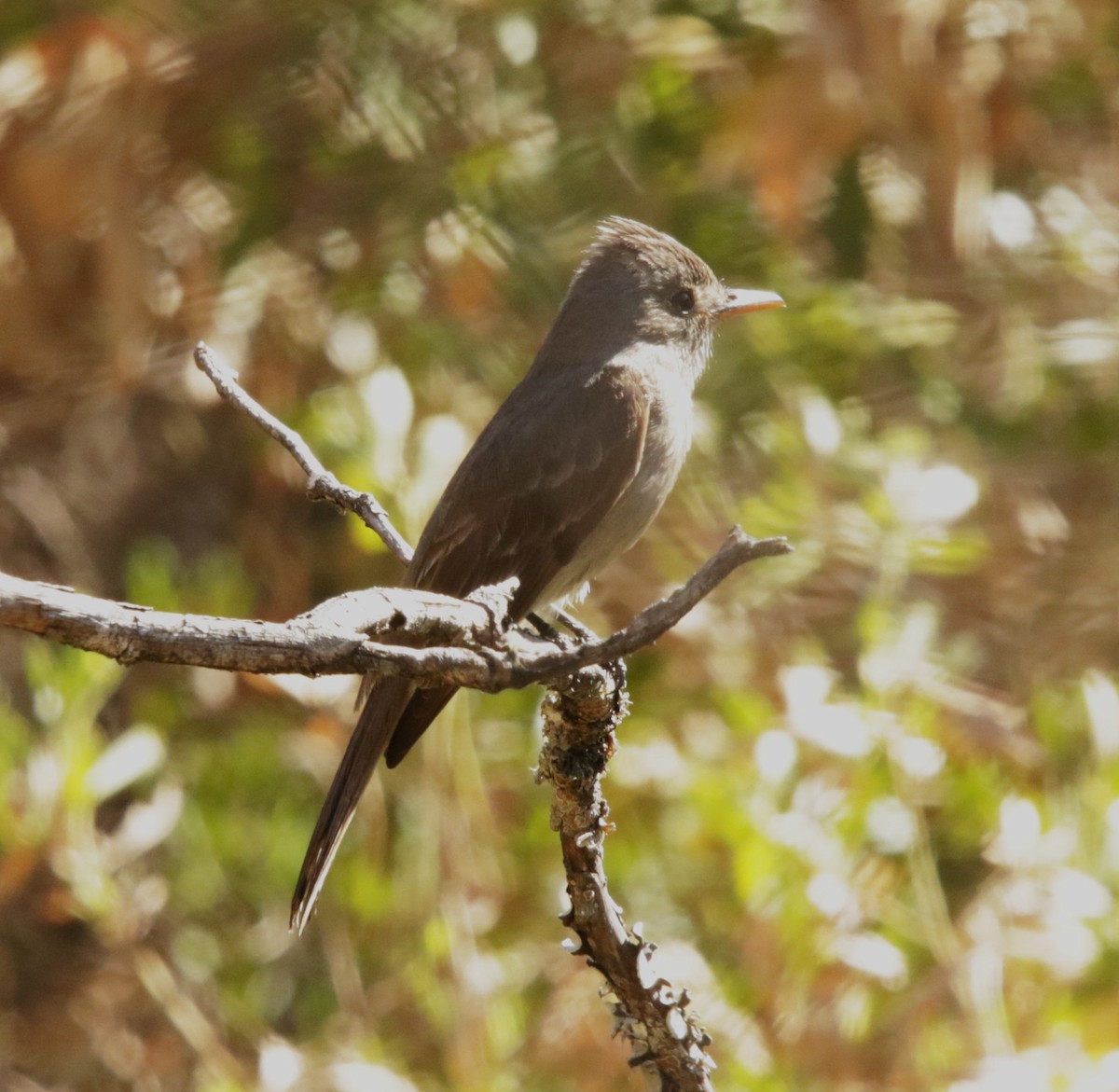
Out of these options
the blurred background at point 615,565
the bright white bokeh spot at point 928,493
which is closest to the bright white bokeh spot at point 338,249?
the blurred background at point 615,565

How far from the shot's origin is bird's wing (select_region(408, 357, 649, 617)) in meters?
4.06

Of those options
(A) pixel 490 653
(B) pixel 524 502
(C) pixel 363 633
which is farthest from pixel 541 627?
(C) pixel 363 633

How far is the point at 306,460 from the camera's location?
326cm

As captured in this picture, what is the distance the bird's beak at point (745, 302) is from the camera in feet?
15.5

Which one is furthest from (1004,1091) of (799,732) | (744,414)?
(744,414)

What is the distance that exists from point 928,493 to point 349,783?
6.16 ft

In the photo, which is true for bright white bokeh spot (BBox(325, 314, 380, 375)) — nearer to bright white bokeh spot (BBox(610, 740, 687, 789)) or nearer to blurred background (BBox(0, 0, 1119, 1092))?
blurred background (BBox(0, 0, 1119, 1092))

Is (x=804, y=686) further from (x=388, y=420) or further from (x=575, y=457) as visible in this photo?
(x=388, y=420)

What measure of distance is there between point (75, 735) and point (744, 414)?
2.34m

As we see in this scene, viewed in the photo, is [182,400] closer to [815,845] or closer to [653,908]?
[653,908]

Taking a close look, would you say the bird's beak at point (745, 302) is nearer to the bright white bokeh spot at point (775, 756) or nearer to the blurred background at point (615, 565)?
the blurred background at point (615, 565)

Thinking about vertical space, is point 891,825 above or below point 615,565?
below

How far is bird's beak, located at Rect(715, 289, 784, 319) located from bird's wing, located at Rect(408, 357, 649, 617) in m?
0.51

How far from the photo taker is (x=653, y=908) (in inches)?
206
